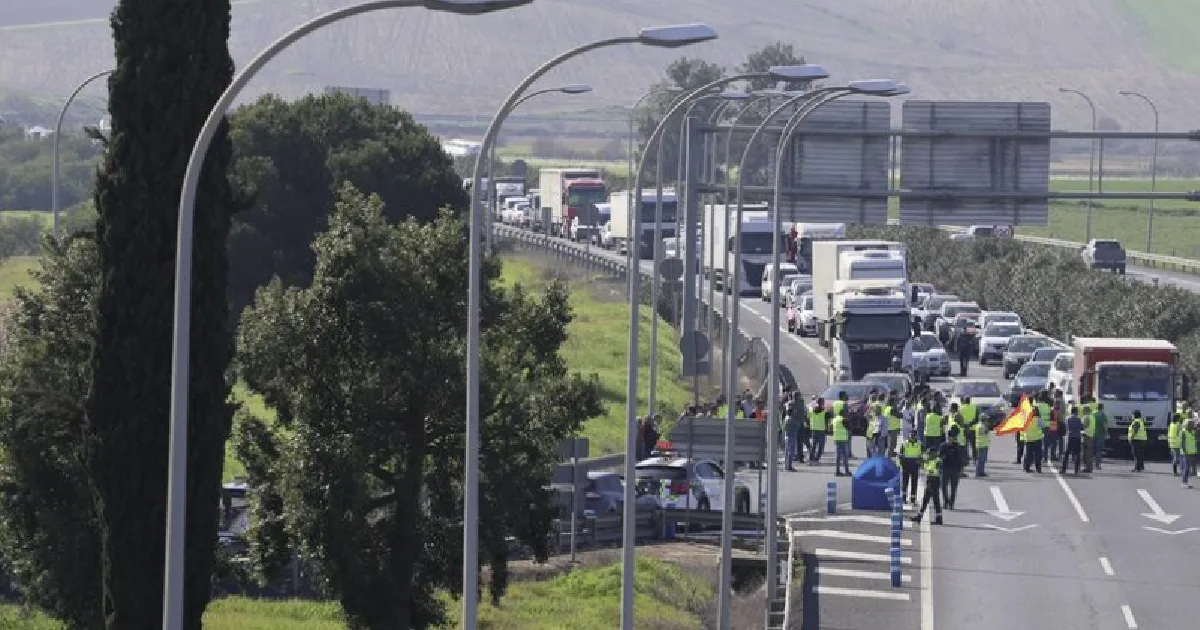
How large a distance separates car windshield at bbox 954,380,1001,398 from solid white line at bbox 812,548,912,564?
759 inches

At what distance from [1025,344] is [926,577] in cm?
3457

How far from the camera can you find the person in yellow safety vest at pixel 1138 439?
4972cm

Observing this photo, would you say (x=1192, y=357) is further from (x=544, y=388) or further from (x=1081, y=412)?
(x=544, y=388)

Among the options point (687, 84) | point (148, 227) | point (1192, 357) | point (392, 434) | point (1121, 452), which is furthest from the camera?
point (687, 84)

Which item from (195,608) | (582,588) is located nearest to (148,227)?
(195,608)

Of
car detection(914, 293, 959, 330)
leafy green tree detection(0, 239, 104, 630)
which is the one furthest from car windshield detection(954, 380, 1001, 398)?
leafy green tree detection(0, 239, 104, 630)

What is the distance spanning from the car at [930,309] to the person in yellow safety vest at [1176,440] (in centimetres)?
2923

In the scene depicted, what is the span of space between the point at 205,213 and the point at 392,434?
504 cm

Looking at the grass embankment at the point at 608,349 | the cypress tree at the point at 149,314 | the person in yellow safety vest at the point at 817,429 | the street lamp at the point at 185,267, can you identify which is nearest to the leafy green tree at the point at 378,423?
the cypress tree at the point at 149,314

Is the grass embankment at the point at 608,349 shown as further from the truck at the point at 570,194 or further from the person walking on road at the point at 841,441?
the truck at the point at 570,194

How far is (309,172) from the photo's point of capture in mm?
70812

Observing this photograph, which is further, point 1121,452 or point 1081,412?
point 1121,452

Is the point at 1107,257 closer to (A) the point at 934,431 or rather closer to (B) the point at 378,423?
(A) the point at 934,431

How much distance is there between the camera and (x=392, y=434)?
27.8m
